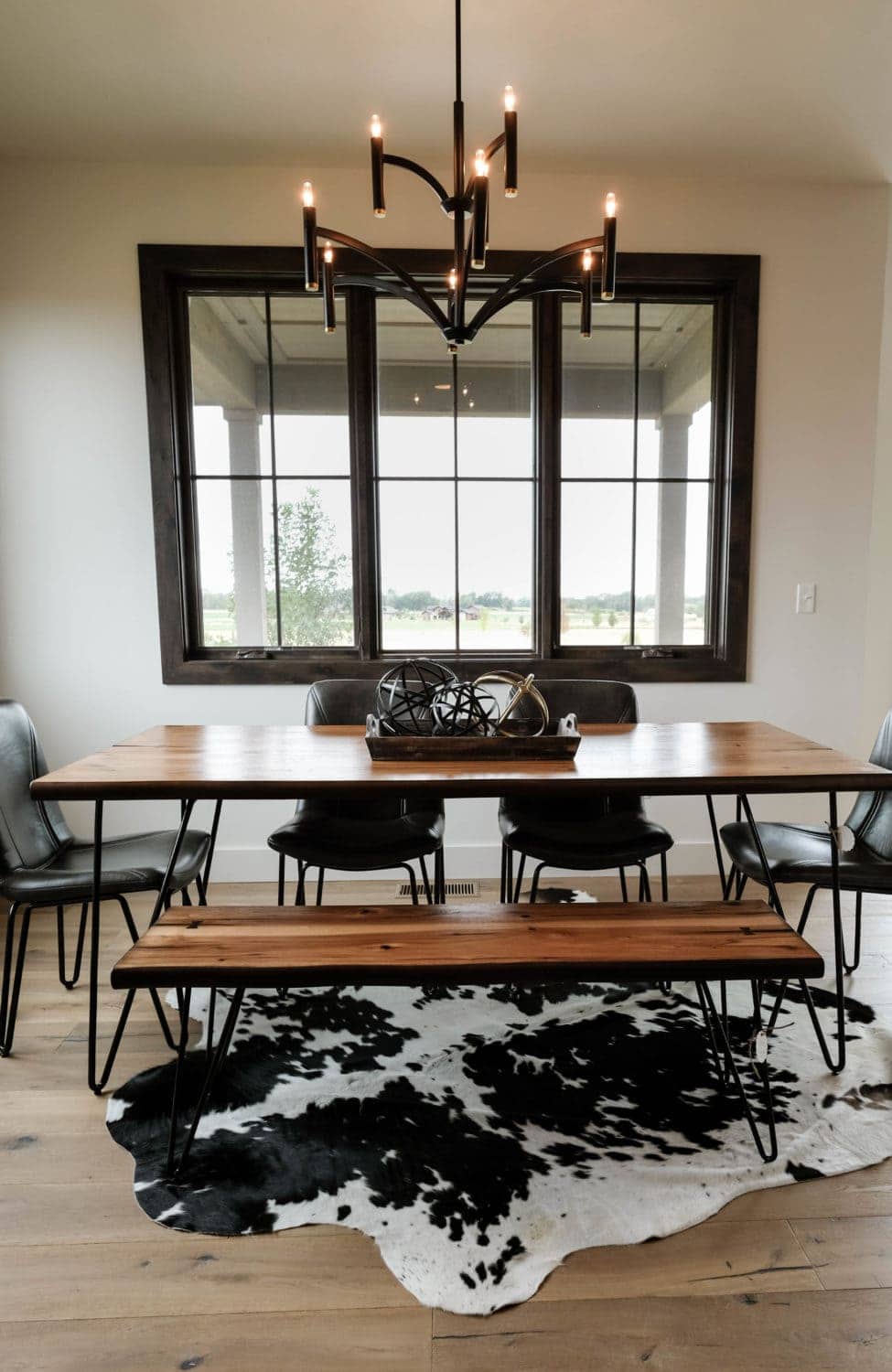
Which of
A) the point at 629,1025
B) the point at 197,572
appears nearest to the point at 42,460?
the point at 197,572

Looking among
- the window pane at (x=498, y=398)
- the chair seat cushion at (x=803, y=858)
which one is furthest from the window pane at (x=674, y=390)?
the chair seat cushion at (x=803, y=858)

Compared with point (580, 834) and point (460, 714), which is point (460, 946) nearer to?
point (460, 714)

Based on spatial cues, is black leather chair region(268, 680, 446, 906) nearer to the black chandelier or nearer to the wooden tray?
the wooden tray

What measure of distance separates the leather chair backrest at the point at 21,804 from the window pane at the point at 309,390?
145cm

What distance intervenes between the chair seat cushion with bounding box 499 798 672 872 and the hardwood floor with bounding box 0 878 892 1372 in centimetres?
85

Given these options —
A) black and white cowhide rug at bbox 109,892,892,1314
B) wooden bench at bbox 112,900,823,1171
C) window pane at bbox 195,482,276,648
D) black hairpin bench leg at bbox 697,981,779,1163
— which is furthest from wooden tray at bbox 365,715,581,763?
window pane at bbox 195,482,276,648

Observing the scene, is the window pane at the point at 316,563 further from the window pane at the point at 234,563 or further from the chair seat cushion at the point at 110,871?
the chair seat cushion at the point at 110,871

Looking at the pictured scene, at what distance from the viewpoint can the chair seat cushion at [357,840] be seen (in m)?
2.12

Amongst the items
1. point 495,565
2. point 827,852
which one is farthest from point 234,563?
point 827,852

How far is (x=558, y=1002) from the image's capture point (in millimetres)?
2117

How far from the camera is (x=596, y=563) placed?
3.11 metres

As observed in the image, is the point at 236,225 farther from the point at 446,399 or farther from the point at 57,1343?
the point at 57,1343

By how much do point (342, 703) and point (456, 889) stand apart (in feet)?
3.20

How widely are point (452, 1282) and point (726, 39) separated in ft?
10.5
